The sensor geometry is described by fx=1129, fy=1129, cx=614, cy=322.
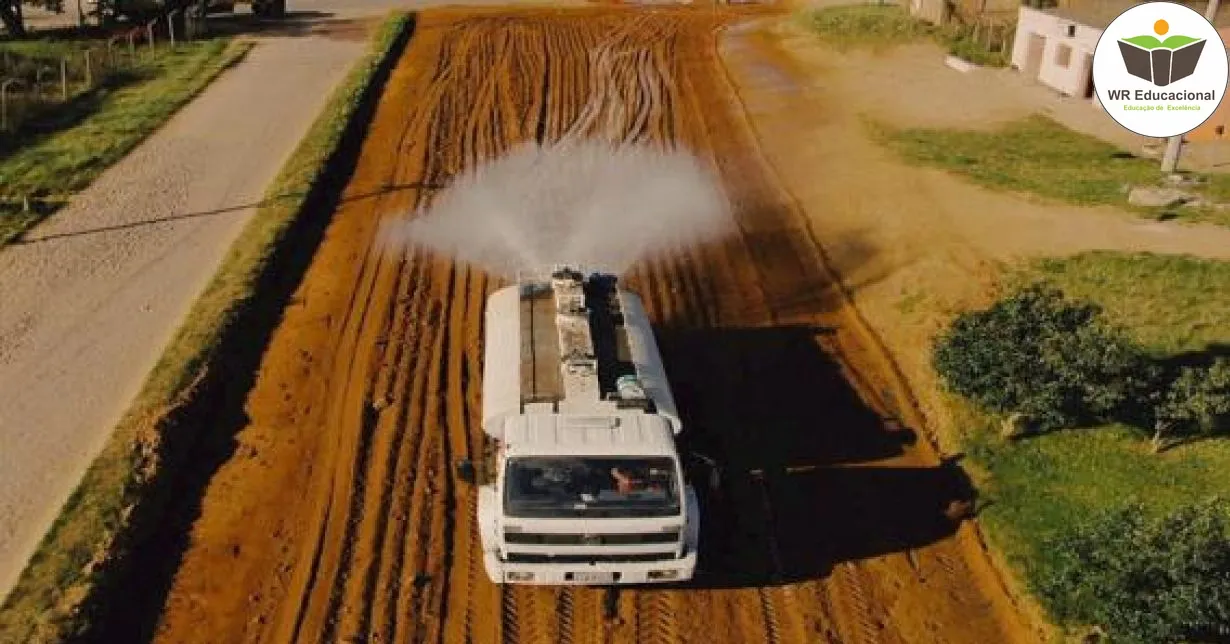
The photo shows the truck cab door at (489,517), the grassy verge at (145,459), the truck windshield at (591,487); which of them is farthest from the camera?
the grassy verge at (145,459)

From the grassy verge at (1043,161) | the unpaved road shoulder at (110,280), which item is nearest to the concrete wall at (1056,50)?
the grassy verge at (1043,161)

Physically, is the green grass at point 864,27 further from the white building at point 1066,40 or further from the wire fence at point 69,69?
the wire fence at point 69,69

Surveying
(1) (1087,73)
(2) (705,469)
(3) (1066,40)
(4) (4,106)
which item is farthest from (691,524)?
(3) (1066,40)

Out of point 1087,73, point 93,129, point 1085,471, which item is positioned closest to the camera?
point 1085,471

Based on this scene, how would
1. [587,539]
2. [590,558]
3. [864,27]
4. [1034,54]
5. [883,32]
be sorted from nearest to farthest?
[587,539] < [590,558] < [1034,54] < [883,32] < [864,27]

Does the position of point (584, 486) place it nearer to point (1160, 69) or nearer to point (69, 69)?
point (1160, 69)

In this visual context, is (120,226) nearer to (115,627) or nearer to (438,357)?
(438,357)

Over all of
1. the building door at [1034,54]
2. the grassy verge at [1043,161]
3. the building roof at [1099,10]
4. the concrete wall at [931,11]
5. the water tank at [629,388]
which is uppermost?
the building roof at [1099,10]
